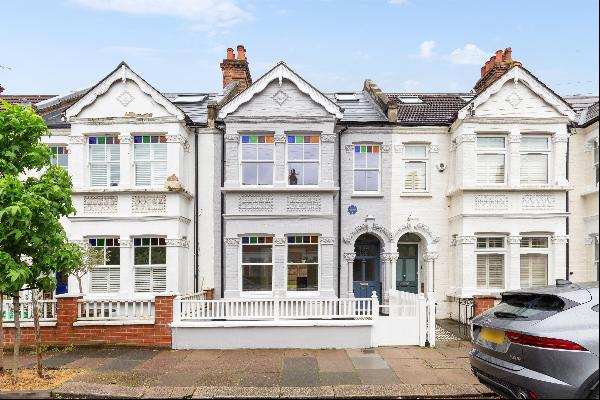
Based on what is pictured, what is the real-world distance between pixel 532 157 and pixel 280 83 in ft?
26.2

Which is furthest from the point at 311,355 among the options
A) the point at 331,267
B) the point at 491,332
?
the point at 491,332

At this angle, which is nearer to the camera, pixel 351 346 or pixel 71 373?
pixel 71 373

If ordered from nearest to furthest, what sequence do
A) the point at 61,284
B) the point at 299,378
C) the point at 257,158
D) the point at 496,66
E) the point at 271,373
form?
the point at 299,378 → the point at 271,373 → the point at 257,158 → the point at 61,284 → the point at 496,66

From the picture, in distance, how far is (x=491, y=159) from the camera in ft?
53.4

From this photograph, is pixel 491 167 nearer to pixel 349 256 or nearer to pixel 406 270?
pixel 406 270

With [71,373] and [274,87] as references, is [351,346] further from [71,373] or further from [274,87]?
[274,87]

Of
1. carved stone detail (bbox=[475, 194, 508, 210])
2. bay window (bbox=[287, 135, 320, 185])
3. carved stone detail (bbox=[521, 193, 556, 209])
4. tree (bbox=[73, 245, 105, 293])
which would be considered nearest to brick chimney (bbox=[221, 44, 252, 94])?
bay window (bbox=[287, 135, 320, 185])

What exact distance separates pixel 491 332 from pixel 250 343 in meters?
7.16

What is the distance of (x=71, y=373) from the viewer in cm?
1011

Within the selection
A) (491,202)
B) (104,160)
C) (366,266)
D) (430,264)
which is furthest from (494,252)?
(104,160)

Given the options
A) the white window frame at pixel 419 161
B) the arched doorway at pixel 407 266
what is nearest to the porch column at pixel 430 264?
the arched doorway at pixel 407 266

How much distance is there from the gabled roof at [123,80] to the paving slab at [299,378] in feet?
28.7

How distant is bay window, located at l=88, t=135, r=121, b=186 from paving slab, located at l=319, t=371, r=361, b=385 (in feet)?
30.6

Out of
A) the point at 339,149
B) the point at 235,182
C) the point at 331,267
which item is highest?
the point at 339,149
